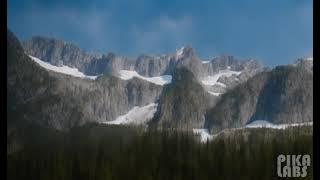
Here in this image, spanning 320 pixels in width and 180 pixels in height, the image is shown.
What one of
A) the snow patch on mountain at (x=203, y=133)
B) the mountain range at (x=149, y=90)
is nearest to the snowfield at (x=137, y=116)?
the mountain range at (x=149, y=90)

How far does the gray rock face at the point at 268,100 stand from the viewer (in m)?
3.03

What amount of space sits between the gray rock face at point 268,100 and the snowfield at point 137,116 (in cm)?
29

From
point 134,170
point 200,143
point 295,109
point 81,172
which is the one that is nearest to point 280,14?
point 295,109

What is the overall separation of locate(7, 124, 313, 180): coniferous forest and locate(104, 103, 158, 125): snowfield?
4cm

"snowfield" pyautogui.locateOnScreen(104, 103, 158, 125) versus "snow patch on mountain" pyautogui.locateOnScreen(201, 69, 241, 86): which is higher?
"snow patch on mountain" pyautogui.locateOnScreen(201, 69, 241, 86)

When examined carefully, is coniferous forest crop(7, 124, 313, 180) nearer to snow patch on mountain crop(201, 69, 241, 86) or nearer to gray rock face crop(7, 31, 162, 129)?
gray rock face crop(7, 31, 162, 129)

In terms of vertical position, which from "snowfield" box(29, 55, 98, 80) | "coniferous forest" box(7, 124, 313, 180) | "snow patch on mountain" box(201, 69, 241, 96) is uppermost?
"snowfield" box(29, 55, 98, 80)

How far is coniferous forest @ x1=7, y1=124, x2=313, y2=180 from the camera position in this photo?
119 inches

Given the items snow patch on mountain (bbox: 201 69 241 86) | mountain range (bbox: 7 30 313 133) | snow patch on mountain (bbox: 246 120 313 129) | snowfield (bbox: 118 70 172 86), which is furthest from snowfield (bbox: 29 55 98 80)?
snow patch on mountain (bbox: 246 120 313 129)

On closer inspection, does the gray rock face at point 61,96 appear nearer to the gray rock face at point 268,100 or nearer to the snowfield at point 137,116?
the snowfield at point 137,116

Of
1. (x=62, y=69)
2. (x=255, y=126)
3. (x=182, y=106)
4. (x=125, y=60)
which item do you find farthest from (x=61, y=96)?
(x=255, y=126)

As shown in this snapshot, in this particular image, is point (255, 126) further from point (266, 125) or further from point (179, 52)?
point (179, 52)

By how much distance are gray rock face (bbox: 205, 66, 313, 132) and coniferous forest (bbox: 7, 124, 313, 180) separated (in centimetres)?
7
